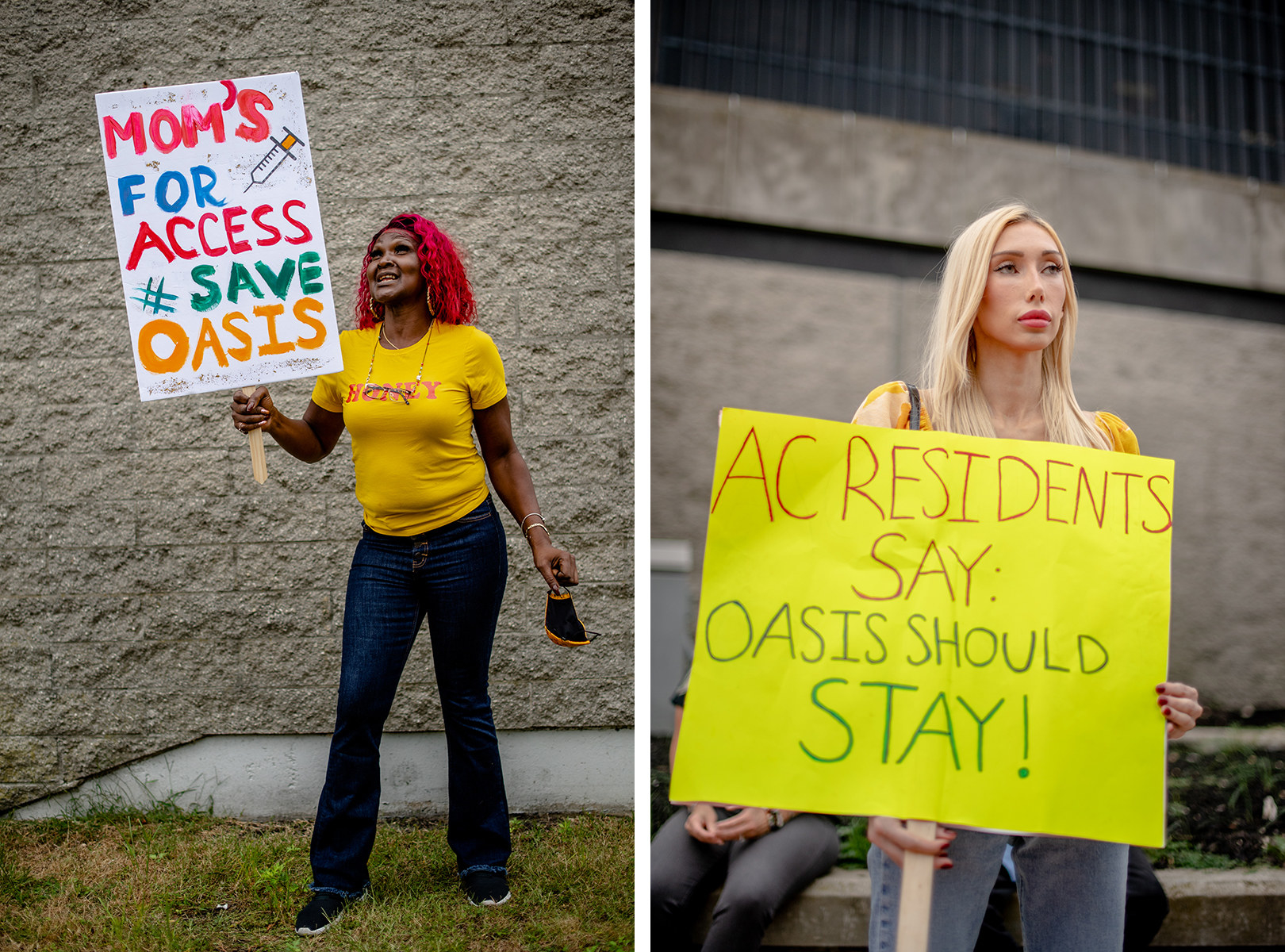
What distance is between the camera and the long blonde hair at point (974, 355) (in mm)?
1821

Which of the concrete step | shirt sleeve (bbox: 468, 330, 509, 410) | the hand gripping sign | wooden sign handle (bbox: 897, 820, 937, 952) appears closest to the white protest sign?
the hand gripping sign

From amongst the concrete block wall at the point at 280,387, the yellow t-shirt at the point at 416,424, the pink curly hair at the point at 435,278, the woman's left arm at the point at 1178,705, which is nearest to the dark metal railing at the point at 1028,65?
the concrete block wall at the point at 280,387

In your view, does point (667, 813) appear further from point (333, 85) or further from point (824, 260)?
point (824, 260)

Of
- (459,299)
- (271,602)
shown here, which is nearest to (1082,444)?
(459,299)

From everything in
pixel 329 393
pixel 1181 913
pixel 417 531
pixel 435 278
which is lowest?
pixel 1181 913

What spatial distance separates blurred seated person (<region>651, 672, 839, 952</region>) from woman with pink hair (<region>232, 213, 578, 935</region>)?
16.6 inches

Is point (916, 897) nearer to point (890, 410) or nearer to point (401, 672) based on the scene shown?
point (890, 410)

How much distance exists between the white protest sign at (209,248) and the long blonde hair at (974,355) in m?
1.39

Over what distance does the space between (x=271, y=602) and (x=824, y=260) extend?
10.3 feet

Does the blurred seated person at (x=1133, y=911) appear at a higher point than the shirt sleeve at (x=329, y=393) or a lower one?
lower

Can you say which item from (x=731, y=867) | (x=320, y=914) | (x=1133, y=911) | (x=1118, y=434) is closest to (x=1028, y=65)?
(x=1118, y=434)

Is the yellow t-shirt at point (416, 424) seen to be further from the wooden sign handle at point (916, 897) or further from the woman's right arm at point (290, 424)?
the wooden sign handle at point (916, 897)

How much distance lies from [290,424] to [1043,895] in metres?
1.95

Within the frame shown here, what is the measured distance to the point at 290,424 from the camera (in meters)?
2.39
